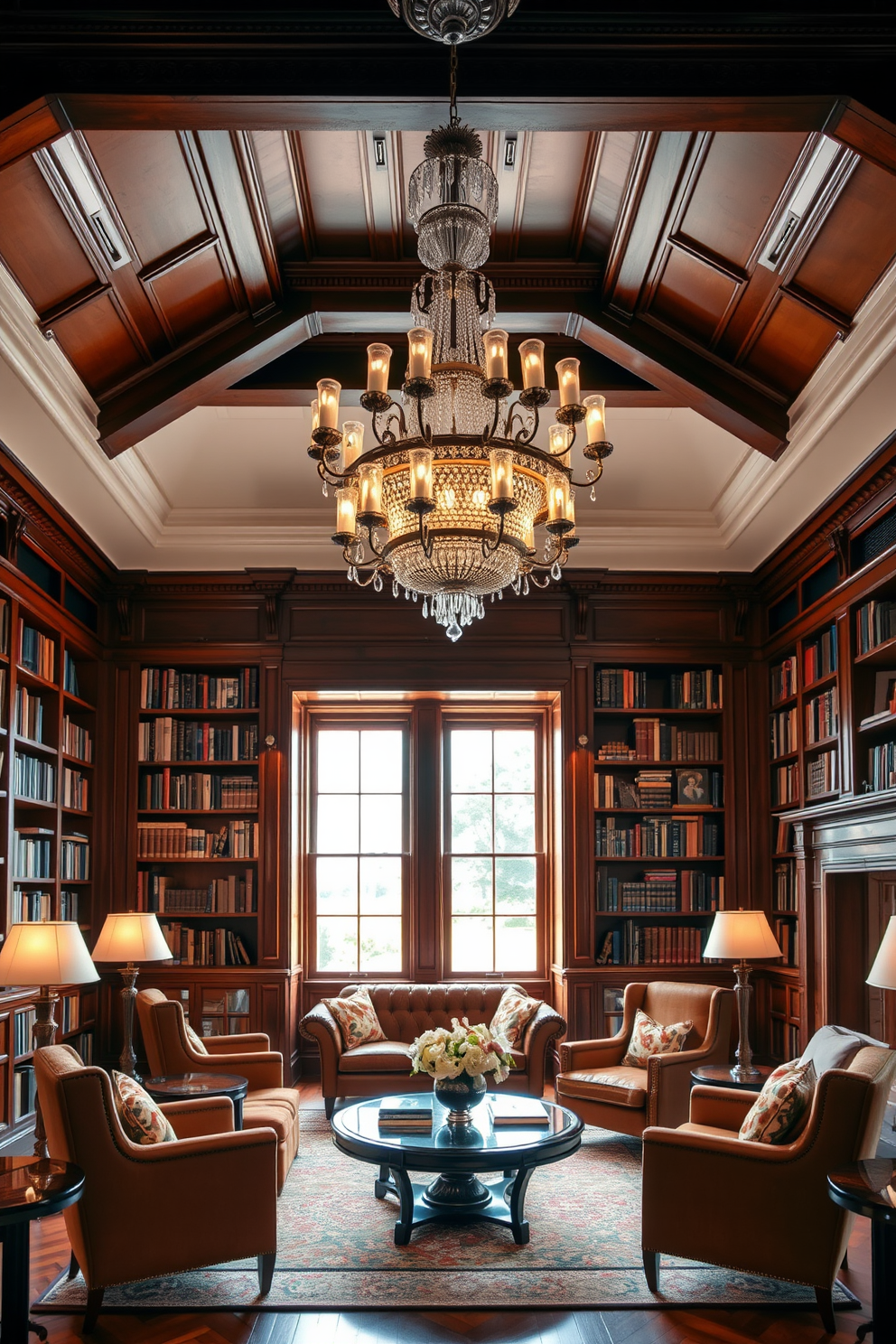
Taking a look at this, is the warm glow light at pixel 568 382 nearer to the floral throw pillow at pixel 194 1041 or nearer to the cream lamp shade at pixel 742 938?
the cream lamp shade at pixel 742 938

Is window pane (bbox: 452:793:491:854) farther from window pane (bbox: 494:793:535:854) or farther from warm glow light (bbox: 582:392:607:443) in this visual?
warm glow light (bbox: 582:392:607:443)

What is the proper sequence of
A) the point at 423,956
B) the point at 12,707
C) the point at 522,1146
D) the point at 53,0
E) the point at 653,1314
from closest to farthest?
the point at 53,0
the point at 653,1314
the point at 522,1146
the point at 12,707
the point at 423,956

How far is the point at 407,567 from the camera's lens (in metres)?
4.39

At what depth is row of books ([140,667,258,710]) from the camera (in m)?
8.00

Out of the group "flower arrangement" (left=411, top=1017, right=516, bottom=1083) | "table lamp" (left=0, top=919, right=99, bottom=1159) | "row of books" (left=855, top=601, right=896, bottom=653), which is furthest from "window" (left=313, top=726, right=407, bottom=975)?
"table lamp" (left=0, top=919, right=99, bottom=1159)

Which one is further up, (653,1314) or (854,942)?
(854,942)

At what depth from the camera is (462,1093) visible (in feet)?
16.3

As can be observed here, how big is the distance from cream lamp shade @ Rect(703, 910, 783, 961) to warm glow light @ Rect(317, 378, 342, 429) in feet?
11.3

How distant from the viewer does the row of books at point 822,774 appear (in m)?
6.62

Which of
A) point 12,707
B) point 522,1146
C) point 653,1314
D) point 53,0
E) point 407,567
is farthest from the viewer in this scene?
point 12,707

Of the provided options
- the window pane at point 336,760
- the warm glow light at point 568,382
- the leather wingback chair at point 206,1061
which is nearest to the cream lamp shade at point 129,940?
the leather wingback chair at point 206,1061

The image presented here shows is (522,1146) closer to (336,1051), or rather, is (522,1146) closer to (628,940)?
(336,1051)

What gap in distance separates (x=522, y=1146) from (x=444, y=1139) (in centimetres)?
34

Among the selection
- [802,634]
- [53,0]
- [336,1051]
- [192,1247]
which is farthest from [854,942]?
[53,0]
